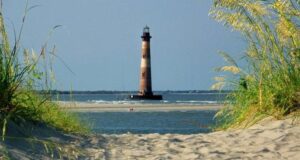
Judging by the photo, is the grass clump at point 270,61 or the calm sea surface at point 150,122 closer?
the grass clump at point 270,61

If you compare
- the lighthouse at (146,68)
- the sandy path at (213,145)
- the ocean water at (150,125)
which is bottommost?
the ocean water at (150,125)

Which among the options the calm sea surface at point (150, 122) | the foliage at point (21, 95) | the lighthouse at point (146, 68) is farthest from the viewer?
the lighthouse at point (146, 68)

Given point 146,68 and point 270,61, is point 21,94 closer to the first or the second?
point 270,61

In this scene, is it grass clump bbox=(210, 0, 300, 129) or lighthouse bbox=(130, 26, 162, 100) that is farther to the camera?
lighthouse bbox=(130, 26, 162, 100)

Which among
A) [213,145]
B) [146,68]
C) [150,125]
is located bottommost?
[150,125]

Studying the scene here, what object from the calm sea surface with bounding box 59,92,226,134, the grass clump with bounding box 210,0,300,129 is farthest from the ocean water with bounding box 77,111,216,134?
the grass clump with bounding box 210,0,300,129

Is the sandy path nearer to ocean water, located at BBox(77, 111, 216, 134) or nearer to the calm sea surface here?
the calm sea surface

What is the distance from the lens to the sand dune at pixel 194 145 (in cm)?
607

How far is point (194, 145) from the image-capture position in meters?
6.62

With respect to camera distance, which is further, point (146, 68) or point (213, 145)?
point (146, 68)

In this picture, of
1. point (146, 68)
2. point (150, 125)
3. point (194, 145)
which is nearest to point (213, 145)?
point (194, 145)

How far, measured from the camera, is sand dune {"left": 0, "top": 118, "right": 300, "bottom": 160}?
6.07 metres

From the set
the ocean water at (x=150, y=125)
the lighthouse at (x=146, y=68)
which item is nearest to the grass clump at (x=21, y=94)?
the ocean water at (x=150, y=125)

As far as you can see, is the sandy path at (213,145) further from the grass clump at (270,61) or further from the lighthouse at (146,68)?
the lighthouse at (146,68)
